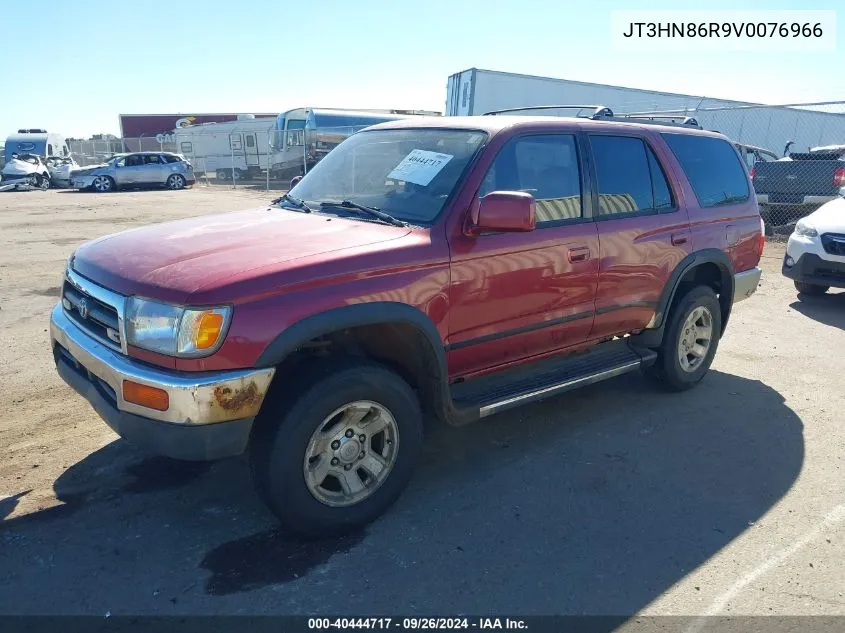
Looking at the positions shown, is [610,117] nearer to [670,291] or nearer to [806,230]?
[670,291]

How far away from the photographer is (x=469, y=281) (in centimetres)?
342

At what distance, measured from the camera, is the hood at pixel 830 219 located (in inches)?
303

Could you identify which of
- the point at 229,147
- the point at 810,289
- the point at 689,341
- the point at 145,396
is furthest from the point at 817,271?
the point at 229,147

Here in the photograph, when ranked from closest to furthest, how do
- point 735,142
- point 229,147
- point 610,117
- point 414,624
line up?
point 414,624, point 610,117, point 735,142, point 229,147

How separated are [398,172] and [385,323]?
1.10 meters

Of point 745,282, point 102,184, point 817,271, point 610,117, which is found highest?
point 610,117

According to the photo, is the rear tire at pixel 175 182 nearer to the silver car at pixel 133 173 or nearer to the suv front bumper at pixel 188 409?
the silver car at pixel 133 173

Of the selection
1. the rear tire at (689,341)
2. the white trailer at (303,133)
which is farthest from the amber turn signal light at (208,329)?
the white trailer at (303,133)

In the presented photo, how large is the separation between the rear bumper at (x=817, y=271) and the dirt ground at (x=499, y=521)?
3.31 m

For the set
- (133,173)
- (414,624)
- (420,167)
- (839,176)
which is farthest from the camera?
(133,173)

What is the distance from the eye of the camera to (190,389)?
2625mm

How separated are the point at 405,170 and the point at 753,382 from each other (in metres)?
3.61

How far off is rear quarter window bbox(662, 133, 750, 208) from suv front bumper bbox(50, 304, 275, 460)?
12.1 feet

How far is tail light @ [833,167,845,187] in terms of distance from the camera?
11.8m
